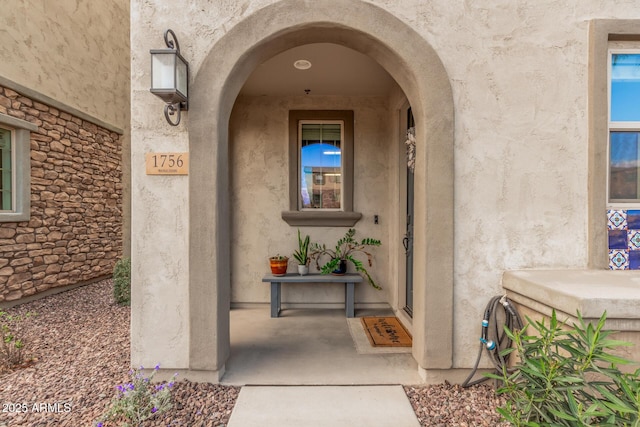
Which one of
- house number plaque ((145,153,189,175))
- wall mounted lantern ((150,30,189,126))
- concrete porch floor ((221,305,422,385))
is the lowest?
concrete porch floor ((221,305,422,385))

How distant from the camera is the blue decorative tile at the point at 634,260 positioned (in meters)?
2.54

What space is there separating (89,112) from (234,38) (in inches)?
196

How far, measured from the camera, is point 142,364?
245 cm

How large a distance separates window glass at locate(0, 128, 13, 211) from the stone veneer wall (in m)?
0.24

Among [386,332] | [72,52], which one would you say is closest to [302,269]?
[386,332]

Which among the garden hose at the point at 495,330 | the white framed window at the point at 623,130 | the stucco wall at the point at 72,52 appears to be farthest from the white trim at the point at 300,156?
the stucco wall at the point at 72,52

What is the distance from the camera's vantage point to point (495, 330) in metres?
2.43

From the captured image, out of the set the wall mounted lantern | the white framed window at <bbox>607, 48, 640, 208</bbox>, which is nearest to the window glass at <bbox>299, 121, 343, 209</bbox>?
the wall mounted lantern

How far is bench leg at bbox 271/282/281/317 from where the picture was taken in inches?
160

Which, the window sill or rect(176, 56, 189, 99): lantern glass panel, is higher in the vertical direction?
rect(176, 56, 189, 99): lantern glass panel

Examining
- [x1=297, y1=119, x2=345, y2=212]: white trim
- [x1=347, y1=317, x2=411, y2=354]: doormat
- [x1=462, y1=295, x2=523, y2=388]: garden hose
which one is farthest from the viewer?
[x1=297, y1=119, x2=345, y2=212]: white trim

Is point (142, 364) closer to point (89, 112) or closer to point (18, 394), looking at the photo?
point (18, 394)

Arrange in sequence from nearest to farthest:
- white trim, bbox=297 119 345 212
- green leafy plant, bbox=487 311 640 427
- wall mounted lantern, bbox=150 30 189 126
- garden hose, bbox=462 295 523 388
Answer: green leafy plant, bbox=487 311 640 427, wall mounted lantern, bbox=150 30 189 126, garden hose, bbox=462 295 523 388, white trim, bbox=297 119 345 212

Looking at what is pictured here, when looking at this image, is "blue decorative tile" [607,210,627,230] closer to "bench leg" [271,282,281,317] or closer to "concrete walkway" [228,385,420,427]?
"concrete walkway" [228,385,420,427]
